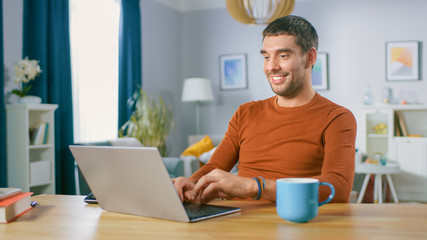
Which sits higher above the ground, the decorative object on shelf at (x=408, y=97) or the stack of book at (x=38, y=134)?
the decorative object on shelf at (x=408, y=97)

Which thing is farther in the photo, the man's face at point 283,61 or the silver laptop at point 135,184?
the man's face at point 283,61

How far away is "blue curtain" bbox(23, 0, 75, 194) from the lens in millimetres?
3777

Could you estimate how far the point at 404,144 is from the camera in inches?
A: 200

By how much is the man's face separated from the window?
3.26 meters

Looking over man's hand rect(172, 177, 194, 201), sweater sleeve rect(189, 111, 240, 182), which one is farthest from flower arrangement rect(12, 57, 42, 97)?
man's hand rect(172, 177, 194, 201)

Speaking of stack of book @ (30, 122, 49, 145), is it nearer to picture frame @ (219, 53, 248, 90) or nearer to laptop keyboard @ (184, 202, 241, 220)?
laptop keyboard @ (184, 202, 241, 220)

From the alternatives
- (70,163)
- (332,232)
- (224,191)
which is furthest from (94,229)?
(70,163)

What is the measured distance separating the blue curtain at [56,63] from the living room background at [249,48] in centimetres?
165

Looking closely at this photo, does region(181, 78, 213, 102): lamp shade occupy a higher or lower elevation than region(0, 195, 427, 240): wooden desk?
higher

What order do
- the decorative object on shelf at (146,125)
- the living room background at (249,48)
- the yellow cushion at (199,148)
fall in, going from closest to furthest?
the decorative object on shelf at (146,125)
the yellow cushion at (199,148)
the living room background at (249,48)

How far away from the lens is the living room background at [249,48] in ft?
18.1

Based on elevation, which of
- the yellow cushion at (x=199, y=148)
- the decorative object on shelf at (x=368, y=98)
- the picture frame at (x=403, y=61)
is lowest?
the yellow cushion at (x=199, y=148)

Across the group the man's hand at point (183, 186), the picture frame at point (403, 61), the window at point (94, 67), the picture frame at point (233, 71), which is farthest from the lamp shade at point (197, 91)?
the man's hand at point (183, 186)

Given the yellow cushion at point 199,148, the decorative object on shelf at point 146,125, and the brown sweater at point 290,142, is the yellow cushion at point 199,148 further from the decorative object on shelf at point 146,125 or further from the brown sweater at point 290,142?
the brown sweater at point 290,142
